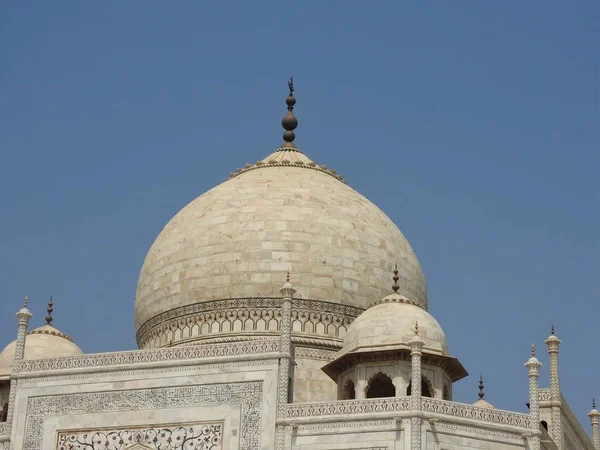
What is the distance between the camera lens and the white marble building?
898 inches

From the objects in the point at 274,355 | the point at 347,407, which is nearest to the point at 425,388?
the point at 347,407

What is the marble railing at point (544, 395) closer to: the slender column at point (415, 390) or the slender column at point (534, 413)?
the slender column at point (534, 413)

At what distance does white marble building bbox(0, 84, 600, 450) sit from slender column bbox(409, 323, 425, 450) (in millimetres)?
30

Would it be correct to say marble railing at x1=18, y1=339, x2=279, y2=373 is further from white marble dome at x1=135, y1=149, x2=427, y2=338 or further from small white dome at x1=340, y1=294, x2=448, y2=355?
white marble dome at x1=135, y1=149, x2=427, y2=338

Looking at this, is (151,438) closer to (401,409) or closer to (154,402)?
(154,402)

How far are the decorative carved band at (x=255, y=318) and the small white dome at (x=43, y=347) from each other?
5.43 ft

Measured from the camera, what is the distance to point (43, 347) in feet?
88.4

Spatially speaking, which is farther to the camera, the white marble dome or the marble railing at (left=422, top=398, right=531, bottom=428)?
the white marble dome

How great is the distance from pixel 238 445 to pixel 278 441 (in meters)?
0.61

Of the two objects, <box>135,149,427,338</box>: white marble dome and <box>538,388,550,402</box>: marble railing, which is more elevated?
<box>135,149,427,338</box>: white marble dome

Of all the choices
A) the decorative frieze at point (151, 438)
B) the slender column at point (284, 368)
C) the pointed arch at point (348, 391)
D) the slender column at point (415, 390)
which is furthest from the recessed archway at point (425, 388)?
the decorative frieze at point (151, 438)

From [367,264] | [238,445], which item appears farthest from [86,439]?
[367,264]

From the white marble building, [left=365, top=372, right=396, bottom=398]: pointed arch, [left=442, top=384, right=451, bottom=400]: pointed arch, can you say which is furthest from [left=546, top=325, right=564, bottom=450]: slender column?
[left=365, top=372, right=396, bottom=398]: pointed arch

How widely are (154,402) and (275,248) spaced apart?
15.4 feet
